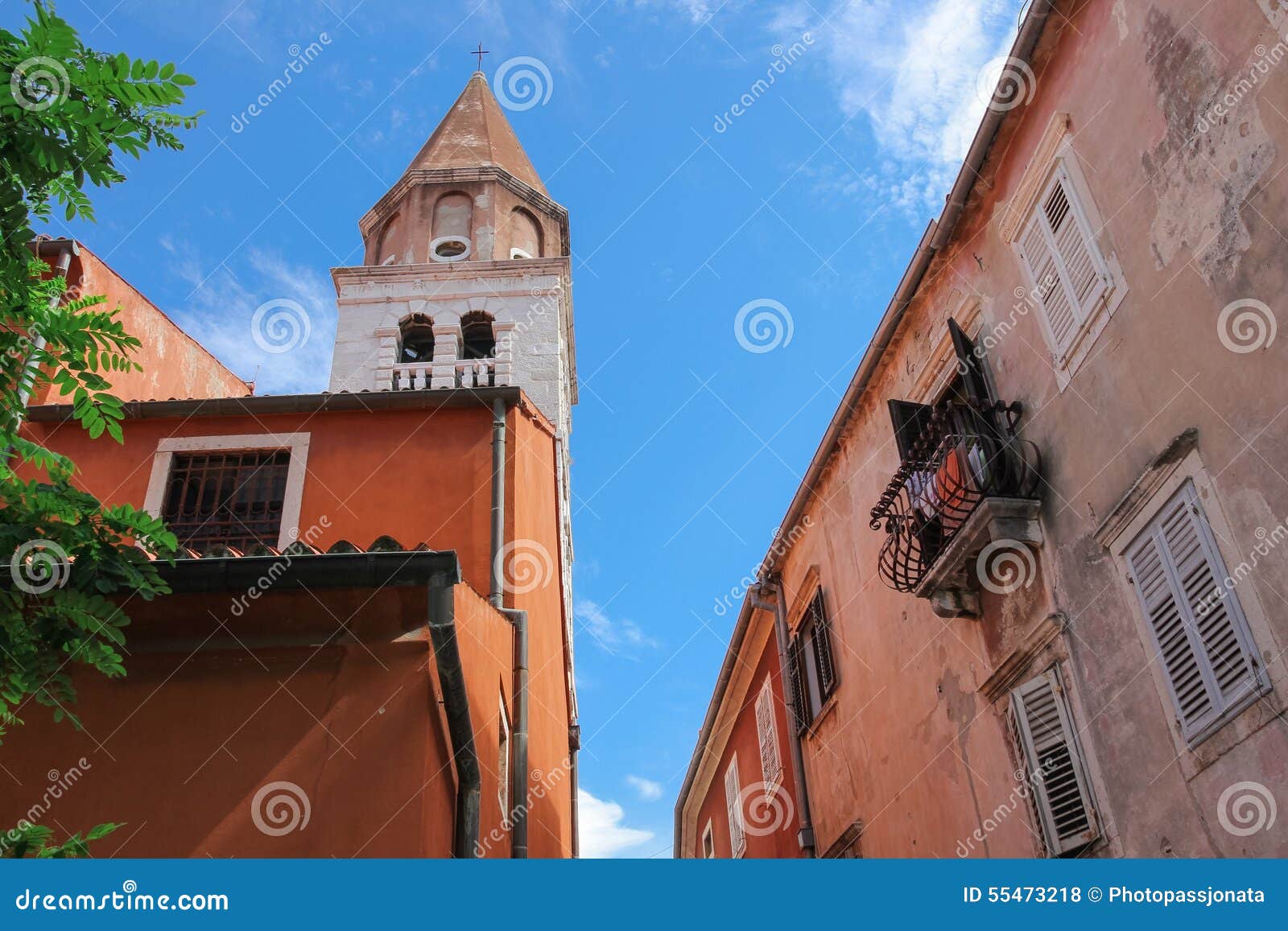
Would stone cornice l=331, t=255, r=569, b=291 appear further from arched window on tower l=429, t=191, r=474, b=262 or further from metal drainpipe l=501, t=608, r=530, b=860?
metal drainpipe l=501, t=608, r=530, b=860

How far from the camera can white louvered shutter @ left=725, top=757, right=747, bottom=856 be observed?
16391 millimetres

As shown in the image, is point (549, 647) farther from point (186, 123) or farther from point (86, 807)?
point (186, 123)

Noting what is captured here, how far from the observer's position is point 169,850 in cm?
609

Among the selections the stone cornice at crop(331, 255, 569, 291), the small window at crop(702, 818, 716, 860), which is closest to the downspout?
the small window at crop(702, 818, 716, 860)

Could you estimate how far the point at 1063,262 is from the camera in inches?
315

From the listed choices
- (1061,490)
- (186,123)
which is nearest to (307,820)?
(186,123)

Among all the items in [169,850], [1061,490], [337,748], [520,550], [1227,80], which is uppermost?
[520,550]

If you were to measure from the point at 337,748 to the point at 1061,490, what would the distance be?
516 cm

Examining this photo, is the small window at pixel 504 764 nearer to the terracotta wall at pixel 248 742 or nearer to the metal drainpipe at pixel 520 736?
the metal drainpipe at pixel 520 736

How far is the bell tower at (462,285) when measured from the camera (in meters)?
21.4

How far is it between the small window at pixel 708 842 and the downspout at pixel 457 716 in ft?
→ 40.8

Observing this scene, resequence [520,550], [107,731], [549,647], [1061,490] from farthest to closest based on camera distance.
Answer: [549,647] → [520,550] → [1061,490] → [107,731]

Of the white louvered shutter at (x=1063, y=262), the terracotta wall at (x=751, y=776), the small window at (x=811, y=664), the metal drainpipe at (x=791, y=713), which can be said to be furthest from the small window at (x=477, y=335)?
the white louvered shutter at (x=1063, y=262)

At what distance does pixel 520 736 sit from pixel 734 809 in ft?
29.8
